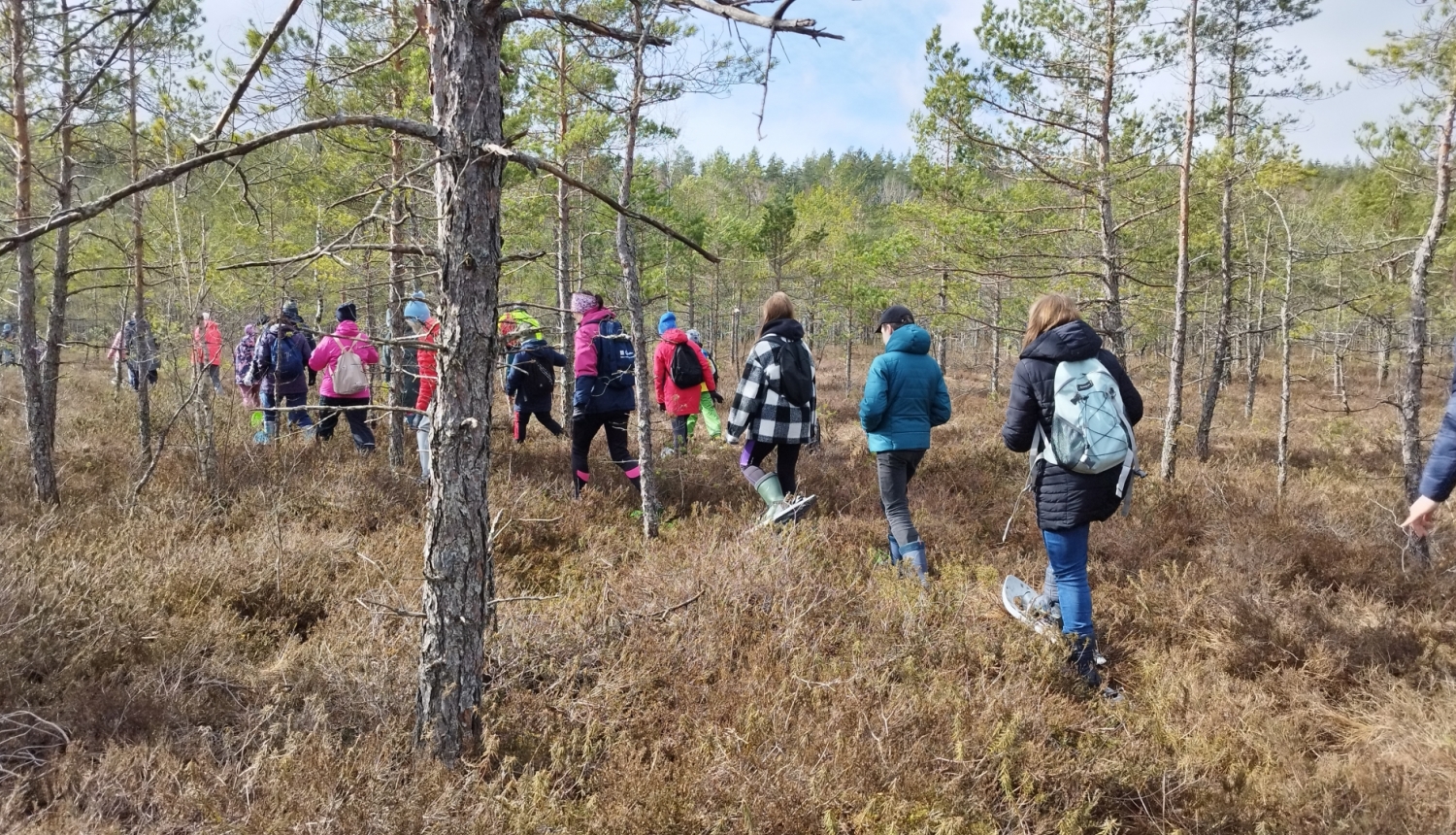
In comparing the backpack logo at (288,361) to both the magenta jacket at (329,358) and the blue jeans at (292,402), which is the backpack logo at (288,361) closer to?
the blue jeans at (292,402)

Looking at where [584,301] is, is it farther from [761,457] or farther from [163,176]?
[163,176]

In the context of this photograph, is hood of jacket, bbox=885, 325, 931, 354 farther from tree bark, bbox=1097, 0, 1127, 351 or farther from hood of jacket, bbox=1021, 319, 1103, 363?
tree bark, bbox=1097, 0, 1127, 351

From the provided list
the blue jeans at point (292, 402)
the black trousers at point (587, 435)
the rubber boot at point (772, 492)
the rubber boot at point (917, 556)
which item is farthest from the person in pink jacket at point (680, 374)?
the blue jeans at point (292, 402)

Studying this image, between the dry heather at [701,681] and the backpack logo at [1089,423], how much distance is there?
987 mm

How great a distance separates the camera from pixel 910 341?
449 cm

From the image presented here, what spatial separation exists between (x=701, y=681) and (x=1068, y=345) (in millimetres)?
2410

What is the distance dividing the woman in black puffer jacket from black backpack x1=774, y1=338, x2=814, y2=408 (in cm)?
176

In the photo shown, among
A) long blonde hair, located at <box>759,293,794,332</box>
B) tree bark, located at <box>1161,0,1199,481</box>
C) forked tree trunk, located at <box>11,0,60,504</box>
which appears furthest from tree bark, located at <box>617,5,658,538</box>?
tree bark, located at <box>1161,0,1199,481</box>

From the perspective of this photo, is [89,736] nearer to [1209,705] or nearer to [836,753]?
[836,753]

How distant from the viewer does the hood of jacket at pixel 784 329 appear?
5016mm

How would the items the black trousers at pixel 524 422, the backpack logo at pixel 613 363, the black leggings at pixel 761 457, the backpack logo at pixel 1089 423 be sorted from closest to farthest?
the backpack logo at pixel 1089 423 < the black leggings at pixel 761 457 < the backpack logo at pixel 613 363 < the black trousers at pixel 524 422

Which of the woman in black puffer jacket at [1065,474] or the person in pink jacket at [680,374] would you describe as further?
the person in pink jacket at [680,374]

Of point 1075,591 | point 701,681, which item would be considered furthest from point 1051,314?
point 701,681

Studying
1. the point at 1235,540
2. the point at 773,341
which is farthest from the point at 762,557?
the point at 1235,540
